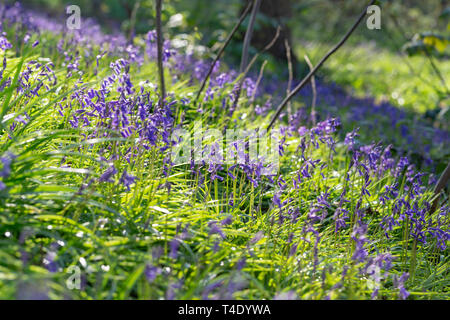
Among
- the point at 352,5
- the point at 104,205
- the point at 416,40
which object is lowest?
the point at 104,205

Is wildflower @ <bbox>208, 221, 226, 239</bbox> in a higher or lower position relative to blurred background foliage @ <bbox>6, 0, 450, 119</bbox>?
lower

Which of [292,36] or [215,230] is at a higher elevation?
[292,36]

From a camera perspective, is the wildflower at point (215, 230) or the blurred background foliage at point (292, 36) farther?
the blurred background foliage at point (292, 36)

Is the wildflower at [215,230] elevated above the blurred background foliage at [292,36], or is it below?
below

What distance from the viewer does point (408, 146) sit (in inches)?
220

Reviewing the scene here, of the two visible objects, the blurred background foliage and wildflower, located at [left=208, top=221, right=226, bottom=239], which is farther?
the blurred background foliage

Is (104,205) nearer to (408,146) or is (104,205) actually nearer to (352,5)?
(408,146)

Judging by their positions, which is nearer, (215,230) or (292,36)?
(215,230)
